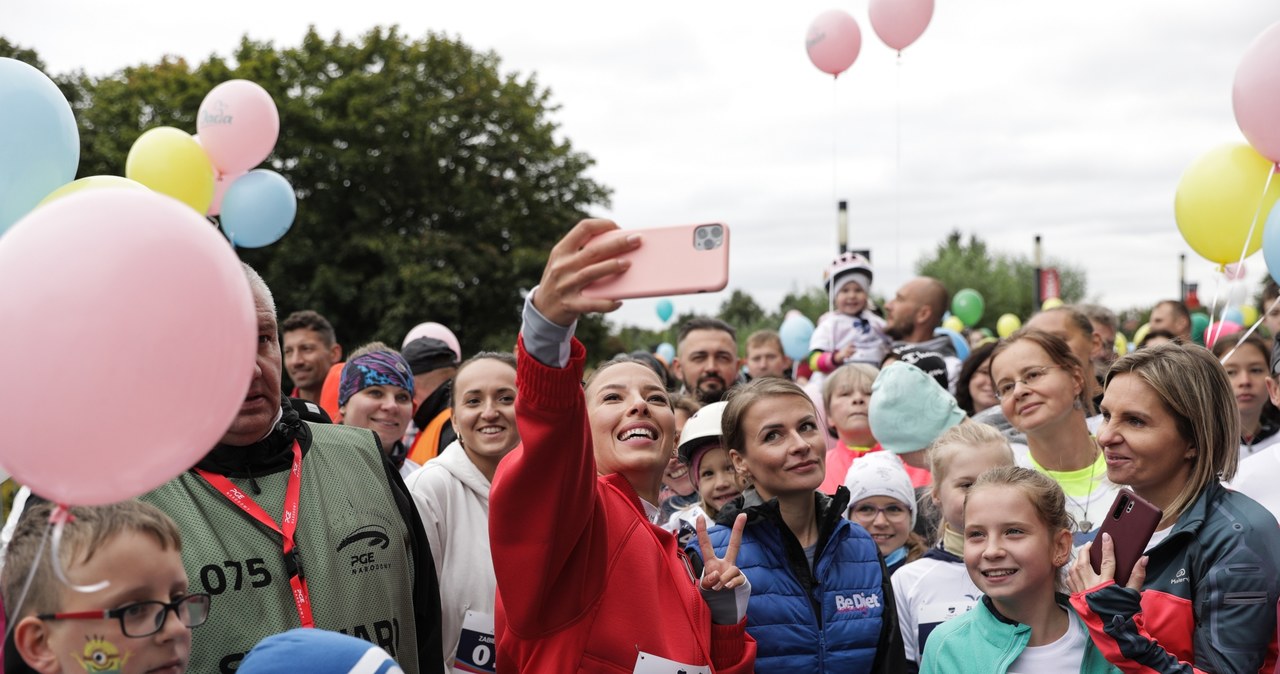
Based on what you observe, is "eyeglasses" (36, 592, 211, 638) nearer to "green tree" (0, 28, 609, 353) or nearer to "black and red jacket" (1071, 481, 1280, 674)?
"black and red jacket" (1071, 481, 1280, 674)

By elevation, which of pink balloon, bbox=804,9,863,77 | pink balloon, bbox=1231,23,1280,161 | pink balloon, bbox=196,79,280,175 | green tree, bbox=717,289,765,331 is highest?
pink balloon, bbox=804,9,863,77

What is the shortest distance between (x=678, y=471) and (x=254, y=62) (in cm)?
2369

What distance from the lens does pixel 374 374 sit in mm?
5207

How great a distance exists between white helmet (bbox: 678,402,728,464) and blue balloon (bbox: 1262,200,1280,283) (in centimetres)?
219

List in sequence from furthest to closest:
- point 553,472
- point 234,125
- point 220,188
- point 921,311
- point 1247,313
Answer: point 1247,313 < point 921,311 < point 220,188 < point 234,125 < point 553,472

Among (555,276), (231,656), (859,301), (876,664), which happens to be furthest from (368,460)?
(859,301)

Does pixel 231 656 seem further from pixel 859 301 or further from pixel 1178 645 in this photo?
pixel 859 301

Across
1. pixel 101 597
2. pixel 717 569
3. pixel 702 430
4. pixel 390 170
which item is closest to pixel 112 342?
pixel 101 597

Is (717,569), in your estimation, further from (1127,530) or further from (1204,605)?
(1204,605)

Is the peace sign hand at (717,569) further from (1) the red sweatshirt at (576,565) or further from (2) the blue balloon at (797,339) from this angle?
(2) the blue balloon at (797,339)

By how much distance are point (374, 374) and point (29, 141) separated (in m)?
2.42

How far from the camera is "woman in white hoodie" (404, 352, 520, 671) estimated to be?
3.62 metres

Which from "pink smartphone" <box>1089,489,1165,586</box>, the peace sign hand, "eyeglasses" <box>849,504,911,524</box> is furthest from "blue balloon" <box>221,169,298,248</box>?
"pink smartphone" <box>1089,489,1165,586</box>

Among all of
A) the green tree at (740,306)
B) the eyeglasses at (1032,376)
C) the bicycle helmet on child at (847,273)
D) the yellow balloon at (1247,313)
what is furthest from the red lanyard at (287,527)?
the green tree at (740,306)
